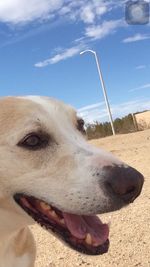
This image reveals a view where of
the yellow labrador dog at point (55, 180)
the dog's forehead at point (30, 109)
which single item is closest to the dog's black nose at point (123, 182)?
the yellow labrador dog at point (55, 180)

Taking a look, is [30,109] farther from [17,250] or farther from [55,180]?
[17,250]

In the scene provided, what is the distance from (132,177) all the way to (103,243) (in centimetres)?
55

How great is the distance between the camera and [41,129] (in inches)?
137

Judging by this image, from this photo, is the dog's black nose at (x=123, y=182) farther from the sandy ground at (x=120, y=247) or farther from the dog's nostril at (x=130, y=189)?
the sandy ground at (x=120, y=247)

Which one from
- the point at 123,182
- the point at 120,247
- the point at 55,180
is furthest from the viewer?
the point at 120,247

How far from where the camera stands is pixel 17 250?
3779 mm

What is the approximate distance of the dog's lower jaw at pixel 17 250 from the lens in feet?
12.1

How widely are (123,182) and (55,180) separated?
17.1 inches

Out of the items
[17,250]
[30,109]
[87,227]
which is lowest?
[17,250]

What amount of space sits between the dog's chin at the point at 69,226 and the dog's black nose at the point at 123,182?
1.39 ft

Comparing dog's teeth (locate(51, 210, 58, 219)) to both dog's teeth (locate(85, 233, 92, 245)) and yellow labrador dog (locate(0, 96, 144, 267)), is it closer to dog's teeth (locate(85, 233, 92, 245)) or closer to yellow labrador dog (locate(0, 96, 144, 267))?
yellow labrador dog (locate(0, 96, 144, 267))

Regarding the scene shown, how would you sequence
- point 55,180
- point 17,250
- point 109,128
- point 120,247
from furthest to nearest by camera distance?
point 109,128
point 120,247
point 17,250
point 55,180

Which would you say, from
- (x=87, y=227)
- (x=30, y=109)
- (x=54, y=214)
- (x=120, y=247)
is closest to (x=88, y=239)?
(x=87, y=227)

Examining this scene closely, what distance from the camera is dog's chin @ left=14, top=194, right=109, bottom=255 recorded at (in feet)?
11.1
